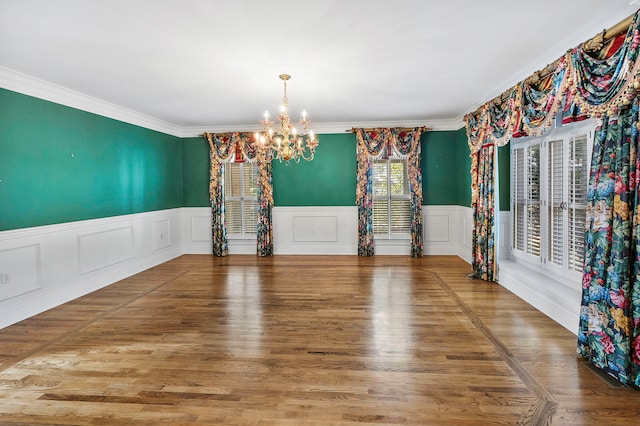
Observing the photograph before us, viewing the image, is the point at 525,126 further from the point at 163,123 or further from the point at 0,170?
the point at 163,123

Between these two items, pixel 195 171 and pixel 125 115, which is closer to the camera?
pixel 125 115

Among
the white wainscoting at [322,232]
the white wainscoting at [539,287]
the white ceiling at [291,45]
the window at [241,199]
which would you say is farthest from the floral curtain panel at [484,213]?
the window at [241,199]

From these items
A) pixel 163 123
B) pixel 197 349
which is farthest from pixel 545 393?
pixel 163 123

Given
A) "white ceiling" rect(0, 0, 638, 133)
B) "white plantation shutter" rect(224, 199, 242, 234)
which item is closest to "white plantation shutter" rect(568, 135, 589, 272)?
"white ceiling" rect(0, 0, 638, 133)

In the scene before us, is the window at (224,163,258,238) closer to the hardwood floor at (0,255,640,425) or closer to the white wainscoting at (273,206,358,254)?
the white wainscoting at (273,206,358,254)

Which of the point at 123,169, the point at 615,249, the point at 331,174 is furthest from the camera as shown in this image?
the point at 331,174

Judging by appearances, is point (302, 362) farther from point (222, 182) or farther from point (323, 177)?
point (222, 182)

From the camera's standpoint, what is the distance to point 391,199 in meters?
7.44

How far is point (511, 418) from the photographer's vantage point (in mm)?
2199

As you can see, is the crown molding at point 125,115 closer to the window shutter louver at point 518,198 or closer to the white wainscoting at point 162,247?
the white wainscoting at point 162,247

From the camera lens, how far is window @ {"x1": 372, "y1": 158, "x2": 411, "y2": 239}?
7.41 meters

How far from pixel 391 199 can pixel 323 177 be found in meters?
1.49

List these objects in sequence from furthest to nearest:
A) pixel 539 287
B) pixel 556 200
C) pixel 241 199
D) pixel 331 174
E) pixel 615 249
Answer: pixel 241 199 → pixel 331 174 → pixel 556 200 → pixel 539 287 → pixel 615 249

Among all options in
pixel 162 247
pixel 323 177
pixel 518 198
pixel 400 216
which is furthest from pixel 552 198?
pixel 162 247
